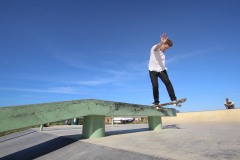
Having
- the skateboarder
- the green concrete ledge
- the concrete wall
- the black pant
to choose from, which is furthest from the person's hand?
the concrete wall

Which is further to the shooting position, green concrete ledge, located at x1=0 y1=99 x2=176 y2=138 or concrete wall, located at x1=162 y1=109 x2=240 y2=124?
concrete wall, located at x1=162 y1=109 x2=240 y2=124

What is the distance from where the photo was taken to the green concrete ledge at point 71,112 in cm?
270

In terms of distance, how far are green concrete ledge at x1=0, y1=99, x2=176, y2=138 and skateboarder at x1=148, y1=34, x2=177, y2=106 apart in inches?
27.7

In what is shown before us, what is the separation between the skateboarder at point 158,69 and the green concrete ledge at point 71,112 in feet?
2.31

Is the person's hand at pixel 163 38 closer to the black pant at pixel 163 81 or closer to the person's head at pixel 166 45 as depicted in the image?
the person's head at pixel 166 45

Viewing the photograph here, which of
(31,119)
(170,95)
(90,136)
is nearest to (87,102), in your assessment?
(90,136)

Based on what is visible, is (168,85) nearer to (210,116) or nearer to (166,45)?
(166,45)

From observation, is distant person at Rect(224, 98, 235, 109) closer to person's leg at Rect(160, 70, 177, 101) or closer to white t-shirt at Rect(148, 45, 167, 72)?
person's leg at Rect(160, 70, 177, 101)

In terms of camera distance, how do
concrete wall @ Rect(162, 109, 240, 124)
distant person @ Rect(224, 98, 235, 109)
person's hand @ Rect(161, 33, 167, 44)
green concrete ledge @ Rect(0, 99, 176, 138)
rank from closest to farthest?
green concrete ledge @ Rect(0, 99, 176, 138) < person's hand @ Rect(161, 33, 167, 44) < concrete wall @ Rect(162, 109, 240, 124) < distant person @ Rect(224, 98, 235, 109)

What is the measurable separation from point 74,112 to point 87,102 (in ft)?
1.26

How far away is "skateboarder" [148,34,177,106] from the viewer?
573 cm

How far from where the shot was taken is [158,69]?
5.79 meters

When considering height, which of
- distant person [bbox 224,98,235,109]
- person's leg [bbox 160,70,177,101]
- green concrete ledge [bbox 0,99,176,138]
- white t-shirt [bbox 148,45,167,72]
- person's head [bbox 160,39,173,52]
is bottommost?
green concrete ledge [bbox 0,99,176,138]

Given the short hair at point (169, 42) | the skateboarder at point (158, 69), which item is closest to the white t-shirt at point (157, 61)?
the skateboarder at point (158, 69)
